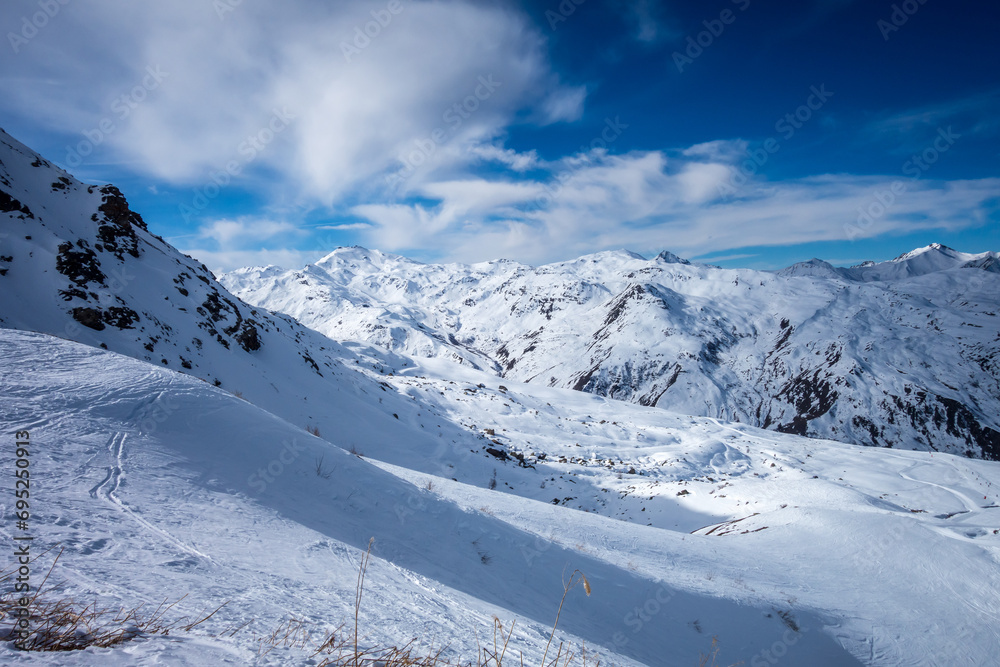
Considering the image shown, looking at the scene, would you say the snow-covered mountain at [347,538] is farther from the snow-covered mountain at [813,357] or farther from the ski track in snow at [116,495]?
the snow-covered mountain at [813,357]

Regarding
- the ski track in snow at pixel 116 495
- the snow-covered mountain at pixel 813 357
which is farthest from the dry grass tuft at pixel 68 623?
the snow-covered mountain at pixel 813 357

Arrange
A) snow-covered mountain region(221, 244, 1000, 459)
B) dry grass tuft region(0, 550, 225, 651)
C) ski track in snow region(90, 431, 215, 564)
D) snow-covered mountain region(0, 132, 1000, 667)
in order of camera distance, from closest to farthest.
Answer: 1. dry grass tuft region(0, 550, 225, 651)
2. snow-covered mountain region(0, 132, 1000, 667)
3. ski track in snow region(90, 431, 215, 564)
4. snow-covered mountain region(221, 244, 1000, 459)

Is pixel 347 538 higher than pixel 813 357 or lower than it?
lower

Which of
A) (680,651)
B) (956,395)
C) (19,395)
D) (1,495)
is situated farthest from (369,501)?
(956,395)

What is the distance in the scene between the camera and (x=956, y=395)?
332ft

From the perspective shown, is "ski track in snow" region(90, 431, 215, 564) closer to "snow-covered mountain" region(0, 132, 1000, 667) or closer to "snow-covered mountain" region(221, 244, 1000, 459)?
"snow-covered mountain" region(0, 132, 1000, 667)

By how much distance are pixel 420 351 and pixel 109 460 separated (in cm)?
18483

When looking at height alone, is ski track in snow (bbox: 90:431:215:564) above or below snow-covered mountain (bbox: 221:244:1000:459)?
below

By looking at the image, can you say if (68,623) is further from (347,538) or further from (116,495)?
(347,538)

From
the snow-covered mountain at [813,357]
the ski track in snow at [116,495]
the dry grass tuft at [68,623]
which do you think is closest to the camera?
the dry grass tuft at [68,623]

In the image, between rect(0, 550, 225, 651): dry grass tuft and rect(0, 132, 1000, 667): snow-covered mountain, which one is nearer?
rect(0, 550, 225, 651): dry grass tuft

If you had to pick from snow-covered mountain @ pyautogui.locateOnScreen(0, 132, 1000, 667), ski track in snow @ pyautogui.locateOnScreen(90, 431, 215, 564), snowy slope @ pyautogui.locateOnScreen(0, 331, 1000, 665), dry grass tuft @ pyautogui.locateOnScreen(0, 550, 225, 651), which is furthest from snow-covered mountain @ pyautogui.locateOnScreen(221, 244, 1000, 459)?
dry grass tuft @ pyautogui.locateOnScreen(0, 550, 225, 651)

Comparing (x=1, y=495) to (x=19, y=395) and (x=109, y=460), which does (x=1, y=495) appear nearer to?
(x=109, y=460)

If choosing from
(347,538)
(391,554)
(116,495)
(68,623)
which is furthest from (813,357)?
(68,623)
